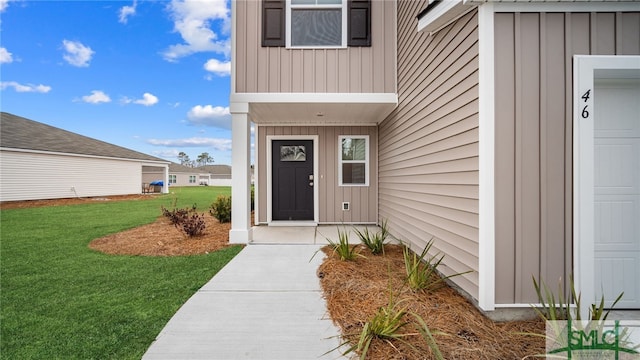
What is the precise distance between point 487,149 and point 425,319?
1435mm

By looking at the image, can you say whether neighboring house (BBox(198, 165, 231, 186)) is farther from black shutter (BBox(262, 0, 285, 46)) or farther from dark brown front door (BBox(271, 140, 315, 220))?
black shutter (BBox(262, 0, 285, 46))

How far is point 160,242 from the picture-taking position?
179 inches

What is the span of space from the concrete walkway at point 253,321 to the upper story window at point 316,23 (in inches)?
144

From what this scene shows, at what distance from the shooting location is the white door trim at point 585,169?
2.03 meters

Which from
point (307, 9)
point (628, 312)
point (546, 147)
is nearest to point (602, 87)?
point (546, 147)

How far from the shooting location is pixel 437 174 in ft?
9.70

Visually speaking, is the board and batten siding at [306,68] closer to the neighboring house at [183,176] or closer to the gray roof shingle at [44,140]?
→ the gray roof shingle at [44,140]

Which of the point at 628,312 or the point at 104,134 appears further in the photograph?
the point at 104,134

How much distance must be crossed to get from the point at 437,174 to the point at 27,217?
35.4ft

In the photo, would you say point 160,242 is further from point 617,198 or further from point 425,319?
point 617,198

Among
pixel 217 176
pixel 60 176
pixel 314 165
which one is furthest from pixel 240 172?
pixel 217 176

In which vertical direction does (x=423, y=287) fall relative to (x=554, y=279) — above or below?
below

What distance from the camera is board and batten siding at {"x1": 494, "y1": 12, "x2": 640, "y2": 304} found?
6.81ft

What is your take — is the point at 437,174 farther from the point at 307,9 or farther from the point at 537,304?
the point at 307,9
